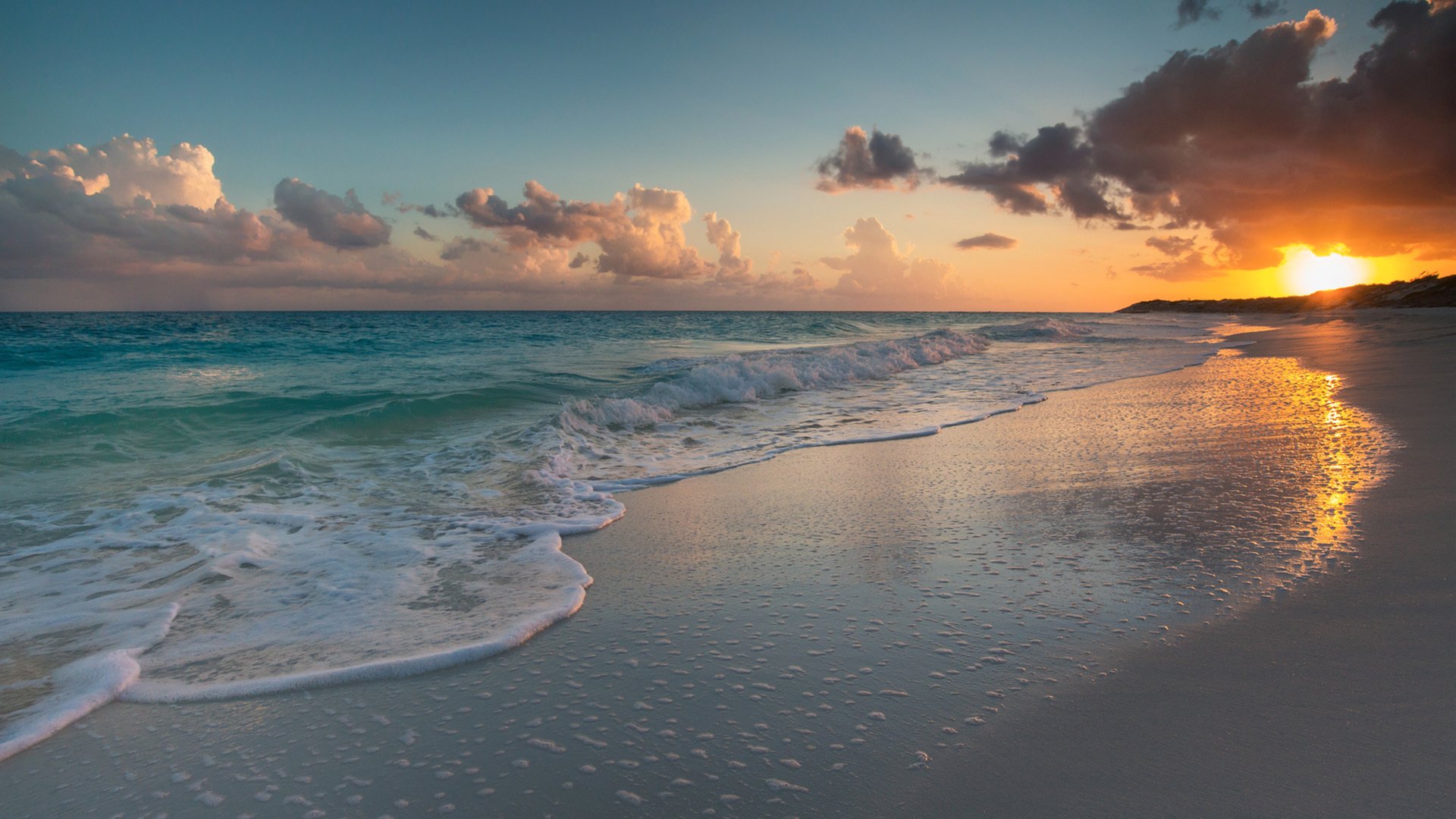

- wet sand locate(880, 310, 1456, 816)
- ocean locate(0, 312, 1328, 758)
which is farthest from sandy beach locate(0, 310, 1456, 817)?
ocean locate(0, 312, 1328, 758)

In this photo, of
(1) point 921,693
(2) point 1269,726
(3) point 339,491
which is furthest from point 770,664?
(3) point 339,491

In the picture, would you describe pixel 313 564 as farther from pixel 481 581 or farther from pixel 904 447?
pixel 904 447

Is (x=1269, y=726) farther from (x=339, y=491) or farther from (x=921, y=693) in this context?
(x=339, y=491)

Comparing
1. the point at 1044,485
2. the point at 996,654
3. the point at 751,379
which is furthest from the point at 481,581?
the point at 751,379

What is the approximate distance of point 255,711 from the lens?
8.20ft

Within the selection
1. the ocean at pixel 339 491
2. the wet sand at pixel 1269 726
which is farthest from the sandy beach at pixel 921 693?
the ocean at pixel 339 491

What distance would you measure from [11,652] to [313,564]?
1290mm

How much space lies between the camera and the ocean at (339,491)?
3000 mm

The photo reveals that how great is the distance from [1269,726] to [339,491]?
6.41 meters

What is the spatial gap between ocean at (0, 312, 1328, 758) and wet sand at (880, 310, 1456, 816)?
209 cm

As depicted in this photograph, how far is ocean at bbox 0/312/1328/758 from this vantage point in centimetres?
300

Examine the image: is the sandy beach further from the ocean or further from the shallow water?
the ocean

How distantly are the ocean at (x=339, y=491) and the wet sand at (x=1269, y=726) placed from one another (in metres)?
2.09

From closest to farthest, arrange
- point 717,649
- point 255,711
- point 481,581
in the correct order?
point 255,711, point 717,649, point 481,581
